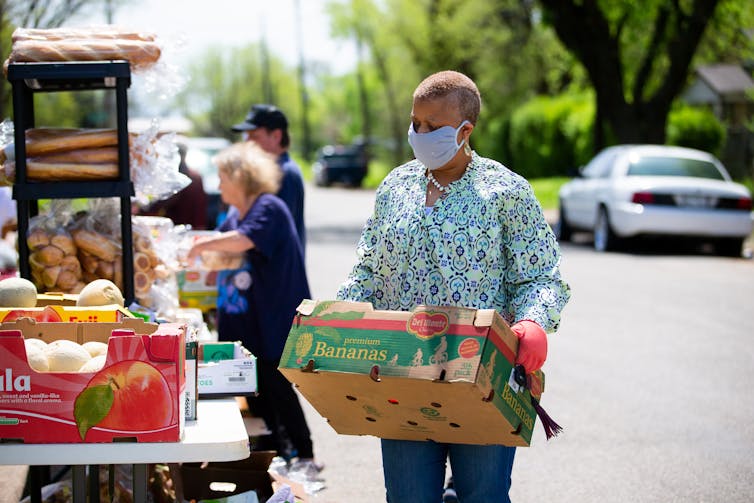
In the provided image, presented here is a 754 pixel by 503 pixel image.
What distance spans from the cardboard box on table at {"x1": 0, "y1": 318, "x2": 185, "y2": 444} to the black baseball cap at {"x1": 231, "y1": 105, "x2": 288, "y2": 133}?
158 inches

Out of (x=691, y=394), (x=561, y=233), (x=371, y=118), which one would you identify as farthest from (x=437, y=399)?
(x=371, y=118)

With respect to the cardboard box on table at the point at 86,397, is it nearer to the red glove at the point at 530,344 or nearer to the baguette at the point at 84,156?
the red glove at the point at 530,344

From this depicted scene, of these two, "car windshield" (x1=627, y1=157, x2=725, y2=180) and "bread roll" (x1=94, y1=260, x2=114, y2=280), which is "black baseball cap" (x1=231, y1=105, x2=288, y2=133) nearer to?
"bread roll" (x1=94, y1=260, x2=114, y2=280)

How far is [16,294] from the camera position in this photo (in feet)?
13.4

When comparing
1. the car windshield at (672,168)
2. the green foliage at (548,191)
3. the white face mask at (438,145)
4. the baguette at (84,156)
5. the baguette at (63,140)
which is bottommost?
the green foliage at (548,191)

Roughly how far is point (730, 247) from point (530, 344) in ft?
45.9

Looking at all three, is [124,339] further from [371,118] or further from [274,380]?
[371,118]

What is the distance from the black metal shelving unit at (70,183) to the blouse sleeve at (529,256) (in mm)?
2131

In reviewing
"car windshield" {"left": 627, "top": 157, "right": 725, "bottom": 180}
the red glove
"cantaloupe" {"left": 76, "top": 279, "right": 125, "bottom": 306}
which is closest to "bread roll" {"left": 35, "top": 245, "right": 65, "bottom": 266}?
"cantaloupe" {"left": 76, "top": 279, "right": 125, "bottom": 306}

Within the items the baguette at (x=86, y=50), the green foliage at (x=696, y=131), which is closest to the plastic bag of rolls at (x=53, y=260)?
the baguette at (x=86, y=50)

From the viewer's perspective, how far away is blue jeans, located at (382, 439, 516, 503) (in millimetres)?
3352

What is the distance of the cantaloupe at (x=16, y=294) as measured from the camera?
4066mm

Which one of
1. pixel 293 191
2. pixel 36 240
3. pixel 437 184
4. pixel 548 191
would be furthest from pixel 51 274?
pixel 548 191

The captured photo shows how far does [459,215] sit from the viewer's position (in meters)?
3.33
